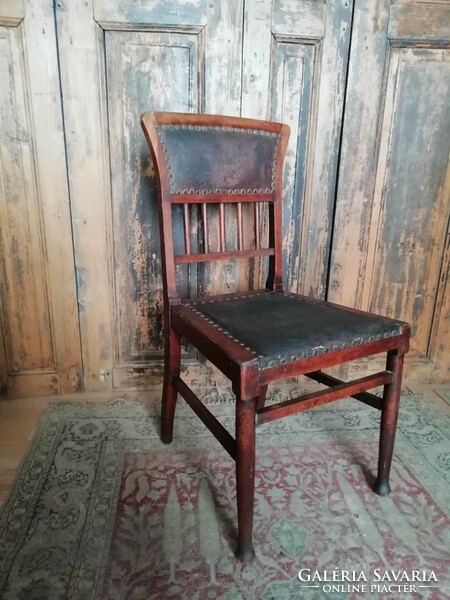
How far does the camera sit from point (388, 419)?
1.16m

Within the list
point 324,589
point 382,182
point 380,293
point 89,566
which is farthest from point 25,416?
point 382,182

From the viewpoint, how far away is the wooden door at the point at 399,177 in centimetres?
152

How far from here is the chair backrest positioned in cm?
121

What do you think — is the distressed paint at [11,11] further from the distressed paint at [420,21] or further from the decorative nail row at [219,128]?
the distressed paint at [420,21]

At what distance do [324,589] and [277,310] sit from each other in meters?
0.69

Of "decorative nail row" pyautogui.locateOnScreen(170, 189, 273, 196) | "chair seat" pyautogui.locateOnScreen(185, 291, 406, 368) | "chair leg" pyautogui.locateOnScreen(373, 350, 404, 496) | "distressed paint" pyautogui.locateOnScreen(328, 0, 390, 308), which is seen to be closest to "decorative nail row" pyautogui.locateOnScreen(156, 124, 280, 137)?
"decorative nail row" pyautogui.locateOnScreen(170, 189, 273, 196)

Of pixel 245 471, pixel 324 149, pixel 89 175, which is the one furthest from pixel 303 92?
pixel 245 471

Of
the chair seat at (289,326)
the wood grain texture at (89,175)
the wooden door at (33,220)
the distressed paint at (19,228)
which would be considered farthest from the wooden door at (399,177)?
the distressed paint at (19,228)

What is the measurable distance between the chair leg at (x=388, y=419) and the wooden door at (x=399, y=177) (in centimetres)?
69

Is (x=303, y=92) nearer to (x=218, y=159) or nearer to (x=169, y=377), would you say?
(x=218, y=159)

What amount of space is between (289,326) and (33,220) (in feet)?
3.71

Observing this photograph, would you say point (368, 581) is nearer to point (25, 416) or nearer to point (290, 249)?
point (290, 249)

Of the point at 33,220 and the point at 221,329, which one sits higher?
the point at 33,220

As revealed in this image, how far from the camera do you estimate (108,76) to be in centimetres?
145
